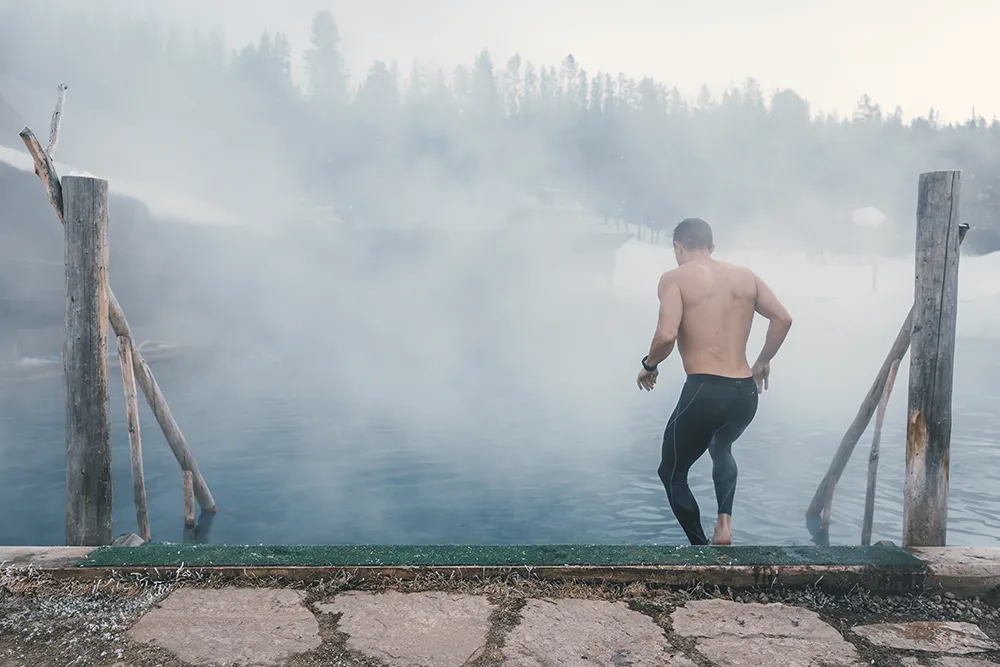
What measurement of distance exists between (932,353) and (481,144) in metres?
20.7

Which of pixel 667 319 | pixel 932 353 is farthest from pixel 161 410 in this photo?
pixel 932 353

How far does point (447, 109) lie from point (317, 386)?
14818mm

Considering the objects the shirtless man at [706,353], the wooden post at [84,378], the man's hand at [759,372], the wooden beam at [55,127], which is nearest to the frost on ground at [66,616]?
the wooden post at [84,378]

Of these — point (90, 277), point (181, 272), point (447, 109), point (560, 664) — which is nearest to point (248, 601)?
point (560, 664)

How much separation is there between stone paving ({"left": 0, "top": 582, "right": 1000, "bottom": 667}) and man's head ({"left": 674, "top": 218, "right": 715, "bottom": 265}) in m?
1.47

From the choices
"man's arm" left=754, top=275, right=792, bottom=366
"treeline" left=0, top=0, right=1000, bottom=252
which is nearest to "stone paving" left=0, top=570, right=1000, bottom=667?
"man's arm" left=754, top=275, right=792, bottom=366

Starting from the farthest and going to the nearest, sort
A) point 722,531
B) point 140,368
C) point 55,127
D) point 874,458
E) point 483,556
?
1. point 874,458
2. point 140,368
3. point 55,127
4. point 722,531
5. point 483,556

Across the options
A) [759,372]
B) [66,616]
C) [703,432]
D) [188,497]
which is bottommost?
[188,497]

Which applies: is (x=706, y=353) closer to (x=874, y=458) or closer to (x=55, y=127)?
(x=874, y=458)

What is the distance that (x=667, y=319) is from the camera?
3012mm

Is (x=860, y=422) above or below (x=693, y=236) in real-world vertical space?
below

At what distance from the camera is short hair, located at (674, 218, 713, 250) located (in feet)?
10.2

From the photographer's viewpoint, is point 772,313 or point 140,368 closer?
point 772,313

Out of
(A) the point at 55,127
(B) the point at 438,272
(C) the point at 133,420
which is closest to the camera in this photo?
(A) the point at 55,127
